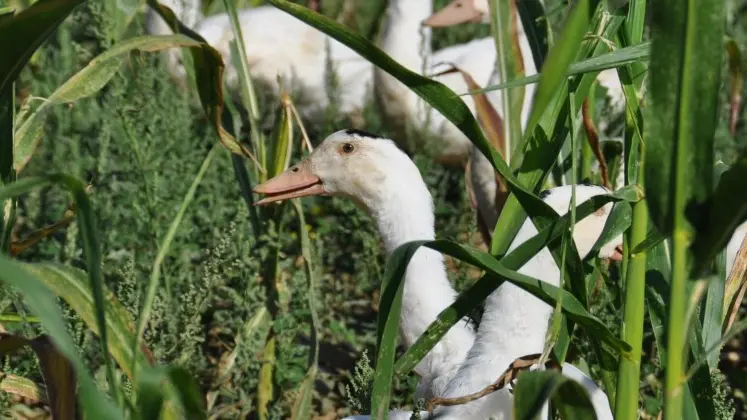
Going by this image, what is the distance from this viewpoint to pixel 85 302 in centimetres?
200

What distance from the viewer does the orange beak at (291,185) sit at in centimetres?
327

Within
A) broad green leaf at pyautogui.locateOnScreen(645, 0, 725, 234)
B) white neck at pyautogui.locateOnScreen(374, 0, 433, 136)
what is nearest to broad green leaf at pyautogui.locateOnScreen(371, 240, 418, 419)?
broad green leaf at pyautogui.locateOnScreen(645, 0, 725, 234)

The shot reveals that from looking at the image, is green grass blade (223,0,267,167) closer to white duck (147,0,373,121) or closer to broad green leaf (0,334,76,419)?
broad green leaf (0,334,76,419)

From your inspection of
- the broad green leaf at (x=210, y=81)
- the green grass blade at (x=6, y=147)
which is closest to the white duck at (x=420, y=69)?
the broad green leaf at (x=210, y=81)

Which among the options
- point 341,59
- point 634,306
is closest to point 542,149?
point 634,306

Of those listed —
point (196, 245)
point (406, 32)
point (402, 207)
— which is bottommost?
point (196, 245)

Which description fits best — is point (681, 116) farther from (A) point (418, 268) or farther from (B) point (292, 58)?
(B) point (292, 58)

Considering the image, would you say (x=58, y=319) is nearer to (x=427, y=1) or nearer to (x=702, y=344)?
(x=702, y=344)

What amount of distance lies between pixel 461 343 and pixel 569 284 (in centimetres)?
101

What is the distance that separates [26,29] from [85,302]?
44cm

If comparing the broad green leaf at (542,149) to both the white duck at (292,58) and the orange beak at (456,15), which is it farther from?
the white duck at (292,58)

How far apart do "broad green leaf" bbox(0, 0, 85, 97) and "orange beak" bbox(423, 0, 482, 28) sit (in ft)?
11.7

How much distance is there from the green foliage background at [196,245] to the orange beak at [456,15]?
0.50 meters

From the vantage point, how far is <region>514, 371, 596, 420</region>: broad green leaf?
177 cm
